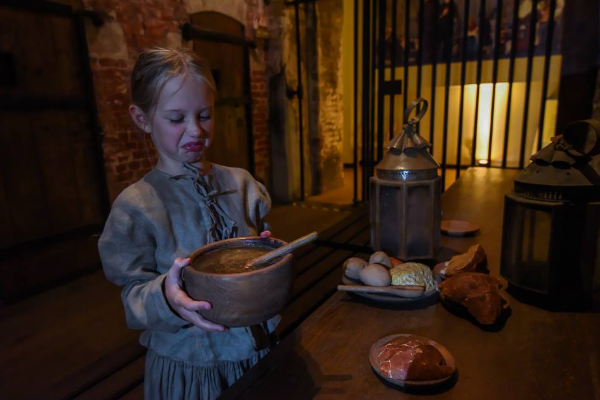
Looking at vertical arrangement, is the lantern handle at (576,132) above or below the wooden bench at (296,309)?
above

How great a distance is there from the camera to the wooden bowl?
58 centimetres

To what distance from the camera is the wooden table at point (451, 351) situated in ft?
2.13

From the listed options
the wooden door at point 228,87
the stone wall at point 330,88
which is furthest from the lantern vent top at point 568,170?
the stone wall at point 330,88

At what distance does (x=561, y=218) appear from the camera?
2.70ft

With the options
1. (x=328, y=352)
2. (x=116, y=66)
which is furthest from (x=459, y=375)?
(x=116, y=66)

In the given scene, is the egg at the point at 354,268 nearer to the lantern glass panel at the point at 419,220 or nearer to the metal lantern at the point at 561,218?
the lantern glass panel at the point at 419,220

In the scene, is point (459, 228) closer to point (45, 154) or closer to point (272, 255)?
point (272, 255)

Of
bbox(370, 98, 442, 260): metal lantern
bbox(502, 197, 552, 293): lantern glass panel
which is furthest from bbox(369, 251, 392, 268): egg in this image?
bbox(502, 197, 552, 293): lantern glass panel

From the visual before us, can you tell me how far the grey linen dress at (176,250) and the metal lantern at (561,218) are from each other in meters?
0.61

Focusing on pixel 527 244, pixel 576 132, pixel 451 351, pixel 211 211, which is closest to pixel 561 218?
pixel 527 244

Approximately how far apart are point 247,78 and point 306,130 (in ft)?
3.32

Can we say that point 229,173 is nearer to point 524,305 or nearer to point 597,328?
point 524,305

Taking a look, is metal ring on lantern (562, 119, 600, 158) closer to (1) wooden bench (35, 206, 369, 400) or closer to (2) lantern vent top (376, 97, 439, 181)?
(2) lantern vent top (376, 97, 439, 181)

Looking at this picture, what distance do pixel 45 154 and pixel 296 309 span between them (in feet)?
7.01
